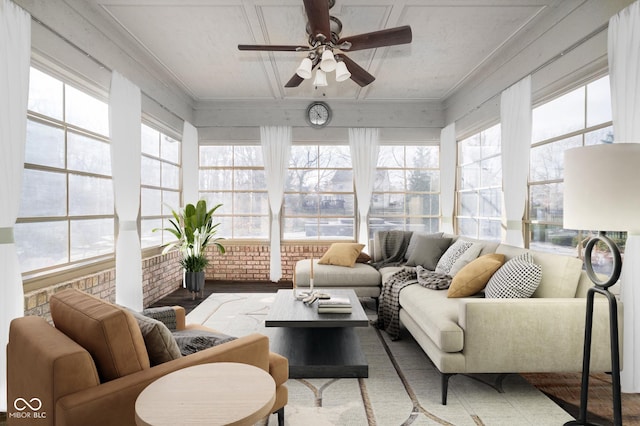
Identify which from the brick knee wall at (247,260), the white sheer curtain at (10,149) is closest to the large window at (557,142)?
the brick knee wall at (247,260)

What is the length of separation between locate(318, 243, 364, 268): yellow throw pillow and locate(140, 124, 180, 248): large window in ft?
6.84

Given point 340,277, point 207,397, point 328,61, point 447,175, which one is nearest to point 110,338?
point 207,397

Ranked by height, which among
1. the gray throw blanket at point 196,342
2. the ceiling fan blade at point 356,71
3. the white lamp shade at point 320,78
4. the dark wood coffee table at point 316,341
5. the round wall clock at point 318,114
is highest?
the round wall clock at point 318,114

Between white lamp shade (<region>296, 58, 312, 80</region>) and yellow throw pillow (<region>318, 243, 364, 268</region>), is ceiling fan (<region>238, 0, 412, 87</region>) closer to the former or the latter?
white lamp shade (<region>296, 58, 312, 80</region>)

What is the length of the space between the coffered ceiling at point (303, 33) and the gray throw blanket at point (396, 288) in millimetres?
2329

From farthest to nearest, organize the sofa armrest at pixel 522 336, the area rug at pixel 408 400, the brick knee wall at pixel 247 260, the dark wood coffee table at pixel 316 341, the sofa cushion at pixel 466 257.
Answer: the brick knee wall at pixel 247 260
the sofa cushion at pixel 466 257
the dark wood coffee table at pixel 316 341
the sofa armrest at pixel 522 336
the area rug at pixel 408 400

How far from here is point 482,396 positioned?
2.24 m

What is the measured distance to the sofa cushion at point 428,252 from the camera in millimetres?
4141

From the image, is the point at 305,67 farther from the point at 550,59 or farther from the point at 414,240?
the point at 414,240

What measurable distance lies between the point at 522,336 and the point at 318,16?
94.1 inches

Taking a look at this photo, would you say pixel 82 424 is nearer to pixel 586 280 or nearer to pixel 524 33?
pixel 586 280

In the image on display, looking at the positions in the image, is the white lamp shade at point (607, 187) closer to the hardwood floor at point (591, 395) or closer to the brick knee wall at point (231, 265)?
the hardwood floor at point (591, 395)

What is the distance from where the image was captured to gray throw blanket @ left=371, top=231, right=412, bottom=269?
15.3 ft

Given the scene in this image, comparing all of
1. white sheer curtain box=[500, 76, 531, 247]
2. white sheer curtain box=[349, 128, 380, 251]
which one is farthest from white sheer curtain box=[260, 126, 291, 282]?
white sheer curtain box=[500, 76, 531, 247]
